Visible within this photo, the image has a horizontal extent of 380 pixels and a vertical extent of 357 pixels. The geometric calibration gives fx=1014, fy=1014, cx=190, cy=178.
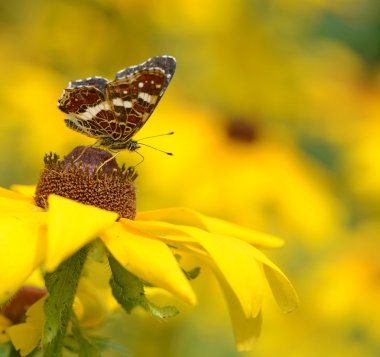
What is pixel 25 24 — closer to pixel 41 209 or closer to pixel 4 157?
pixel 4 157

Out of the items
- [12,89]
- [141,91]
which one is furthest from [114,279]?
[12,89]

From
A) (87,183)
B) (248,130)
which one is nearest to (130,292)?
(87,183)

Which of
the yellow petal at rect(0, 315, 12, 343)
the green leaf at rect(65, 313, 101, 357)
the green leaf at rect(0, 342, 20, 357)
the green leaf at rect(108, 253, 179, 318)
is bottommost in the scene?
the green leaf at rect(0, 342, 20, 357)

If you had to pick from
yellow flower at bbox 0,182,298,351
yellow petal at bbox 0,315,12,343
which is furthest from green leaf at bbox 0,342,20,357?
yellow flower at bbox 0,182,298,351

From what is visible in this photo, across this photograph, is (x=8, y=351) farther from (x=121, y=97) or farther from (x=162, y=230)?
(x=121, y=97)

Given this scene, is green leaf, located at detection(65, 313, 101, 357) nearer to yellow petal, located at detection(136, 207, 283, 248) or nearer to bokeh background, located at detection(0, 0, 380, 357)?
yellow petal, located at detection(136, 207, 283, 248)

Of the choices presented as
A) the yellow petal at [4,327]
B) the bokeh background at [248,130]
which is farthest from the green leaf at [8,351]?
the bokeh background at [248,130]
